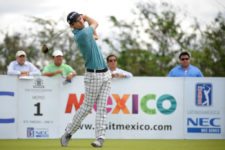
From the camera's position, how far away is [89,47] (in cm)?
1572

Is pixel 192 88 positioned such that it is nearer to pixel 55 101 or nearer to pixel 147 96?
pixel 147 96

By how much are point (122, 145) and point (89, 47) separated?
90.2 inches

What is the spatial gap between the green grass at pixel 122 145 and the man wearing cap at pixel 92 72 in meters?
0.45

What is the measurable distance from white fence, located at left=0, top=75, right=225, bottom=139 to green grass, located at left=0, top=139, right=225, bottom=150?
2.42 ft

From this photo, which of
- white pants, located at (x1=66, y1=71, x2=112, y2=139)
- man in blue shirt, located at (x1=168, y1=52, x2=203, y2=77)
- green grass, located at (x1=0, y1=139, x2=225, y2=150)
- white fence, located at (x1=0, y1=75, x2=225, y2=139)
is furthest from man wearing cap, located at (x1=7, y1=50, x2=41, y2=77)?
white pants, located at (x1=66, y1=71, x2=112, y2=139)

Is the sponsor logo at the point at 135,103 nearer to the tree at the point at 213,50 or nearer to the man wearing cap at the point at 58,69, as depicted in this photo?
the man wearing cap at the point at 58,69

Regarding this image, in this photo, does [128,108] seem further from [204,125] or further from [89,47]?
[89,47]

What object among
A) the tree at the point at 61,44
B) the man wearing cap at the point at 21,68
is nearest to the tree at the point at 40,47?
the tree at the point at 61,44

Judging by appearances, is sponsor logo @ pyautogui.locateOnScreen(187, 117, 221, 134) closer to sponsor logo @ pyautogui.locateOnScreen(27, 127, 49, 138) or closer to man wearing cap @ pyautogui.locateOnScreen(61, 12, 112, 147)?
sponsor logo @ pyautogui.locateOnScreen(27, 127, 49, 138)

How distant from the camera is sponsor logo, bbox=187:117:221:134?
19784mm

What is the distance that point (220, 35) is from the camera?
139 feet

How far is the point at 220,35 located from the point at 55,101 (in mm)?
→ 23824

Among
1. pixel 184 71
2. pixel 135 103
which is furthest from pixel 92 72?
pixel 184 71

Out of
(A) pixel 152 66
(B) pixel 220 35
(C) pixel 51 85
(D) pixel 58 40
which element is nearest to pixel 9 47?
(D) pixel 58 40
